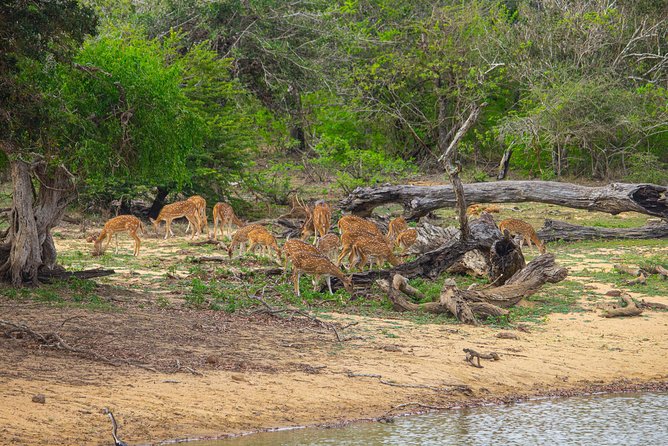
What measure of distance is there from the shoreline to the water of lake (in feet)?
0.21

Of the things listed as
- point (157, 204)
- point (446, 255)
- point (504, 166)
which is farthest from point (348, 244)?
point (504, 166)

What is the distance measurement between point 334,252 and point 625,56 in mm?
17999

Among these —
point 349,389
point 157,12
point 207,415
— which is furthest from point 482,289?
point 157,12

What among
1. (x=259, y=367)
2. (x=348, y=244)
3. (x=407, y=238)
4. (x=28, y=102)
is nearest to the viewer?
(x=259, y=367)

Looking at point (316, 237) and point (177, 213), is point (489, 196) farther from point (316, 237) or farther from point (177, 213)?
point (177, 213)

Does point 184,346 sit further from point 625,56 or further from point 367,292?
point 625,56

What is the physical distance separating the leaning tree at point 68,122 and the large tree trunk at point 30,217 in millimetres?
13

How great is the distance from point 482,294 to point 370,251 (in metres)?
2.74

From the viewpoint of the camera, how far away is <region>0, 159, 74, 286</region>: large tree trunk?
1242cm

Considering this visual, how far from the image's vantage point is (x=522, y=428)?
9.23 meters

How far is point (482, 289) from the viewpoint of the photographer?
563 inches

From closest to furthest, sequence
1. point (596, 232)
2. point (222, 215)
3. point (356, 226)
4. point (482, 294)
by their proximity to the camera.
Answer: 1. point (482, 294)
2. point (356, 226)
3. point (222, 215)
4. point (596, 232)

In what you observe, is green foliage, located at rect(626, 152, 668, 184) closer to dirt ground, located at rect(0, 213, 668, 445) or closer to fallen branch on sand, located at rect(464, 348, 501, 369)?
dirt ground, located at rect(0, 213, 668, 445)

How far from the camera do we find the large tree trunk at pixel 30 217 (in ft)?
40.8
